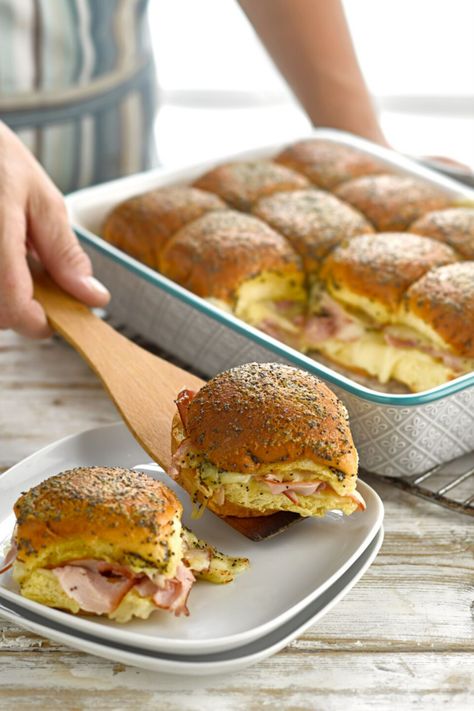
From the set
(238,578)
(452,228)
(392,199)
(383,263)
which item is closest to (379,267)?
(383,263)

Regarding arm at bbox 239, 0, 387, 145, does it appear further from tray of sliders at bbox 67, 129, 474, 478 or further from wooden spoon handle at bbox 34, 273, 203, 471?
wooden spoon handle at bbox 34, 273, 203, 471

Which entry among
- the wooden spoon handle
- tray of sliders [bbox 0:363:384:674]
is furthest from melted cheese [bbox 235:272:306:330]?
tray of sliders [bbox 0:363:384:674]

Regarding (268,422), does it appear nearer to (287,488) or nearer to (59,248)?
(287,488)

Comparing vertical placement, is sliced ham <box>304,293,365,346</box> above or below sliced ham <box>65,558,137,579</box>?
below

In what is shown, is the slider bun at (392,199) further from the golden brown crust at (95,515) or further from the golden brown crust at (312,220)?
the golden brown crust at (95,515)

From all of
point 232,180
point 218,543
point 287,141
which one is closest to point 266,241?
point 232,180

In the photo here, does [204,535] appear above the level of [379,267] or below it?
below

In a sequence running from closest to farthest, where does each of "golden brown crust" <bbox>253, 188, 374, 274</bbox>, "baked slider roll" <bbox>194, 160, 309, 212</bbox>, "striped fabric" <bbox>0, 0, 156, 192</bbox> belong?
1. "golden brown crust" <bbox>253, 188, 374, 274</bbox>
2. "baked slider roll" <bbox>194, 160, 309, 212</bbox>
3. "striped fabric" <bbox>0, 0, 156, 192</bbox>
